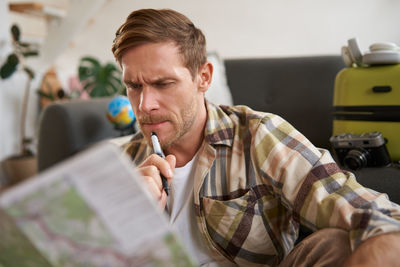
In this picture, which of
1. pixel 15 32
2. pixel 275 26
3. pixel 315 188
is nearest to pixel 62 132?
pixel 315 188

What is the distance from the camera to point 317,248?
2.01 feet

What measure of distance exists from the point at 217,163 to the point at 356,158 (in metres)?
0.46

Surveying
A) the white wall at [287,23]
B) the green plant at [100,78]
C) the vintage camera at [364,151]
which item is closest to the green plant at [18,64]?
the green plant at [100,78]

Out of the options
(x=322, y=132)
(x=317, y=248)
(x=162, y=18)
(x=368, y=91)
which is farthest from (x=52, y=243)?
(x=322, y=132)

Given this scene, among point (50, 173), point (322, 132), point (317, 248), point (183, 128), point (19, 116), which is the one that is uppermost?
point (50, 173)

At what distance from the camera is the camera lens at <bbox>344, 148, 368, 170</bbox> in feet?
3.37

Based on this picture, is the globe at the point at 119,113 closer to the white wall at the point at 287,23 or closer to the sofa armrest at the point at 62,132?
the sofa armrest at the point at 62,132

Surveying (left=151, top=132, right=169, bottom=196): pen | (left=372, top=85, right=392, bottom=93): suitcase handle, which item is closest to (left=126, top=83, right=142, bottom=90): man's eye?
(left=151, top=132, right=169, bottom=196): pen

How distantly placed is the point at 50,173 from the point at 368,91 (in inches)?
44.4

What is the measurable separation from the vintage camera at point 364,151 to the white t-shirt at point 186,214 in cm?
51

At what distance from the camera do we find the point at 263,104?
62.8 inches

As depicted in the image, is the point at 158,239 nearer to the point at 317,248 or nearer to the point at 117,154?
the point at 117,154

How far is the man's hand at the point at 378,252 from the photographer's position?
506 mm

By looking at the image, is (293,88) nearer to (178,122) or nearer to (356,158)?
(356,158)
